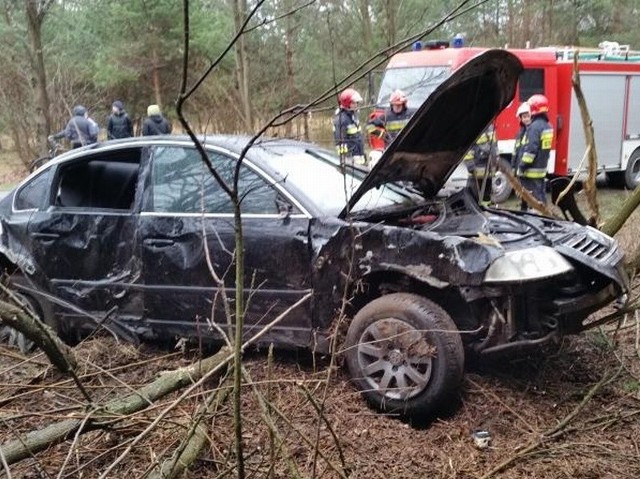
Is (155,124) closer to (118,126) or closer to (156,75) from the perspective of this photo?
(118,126)

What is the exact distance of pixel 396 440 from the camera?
340cm

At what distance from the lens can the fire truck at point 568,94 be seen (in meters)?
10.7

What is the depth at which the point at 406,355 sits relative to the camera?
3539 millimetres

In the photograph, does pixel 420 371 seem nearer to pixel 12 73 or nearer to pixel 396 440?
pixel 396 440

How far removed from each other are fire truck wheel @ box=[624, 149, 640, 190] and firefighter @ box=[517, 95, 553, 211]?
5320 mm

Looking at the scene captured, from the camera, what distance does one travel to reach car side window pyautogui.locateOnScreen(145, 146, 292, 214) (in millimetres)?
4066

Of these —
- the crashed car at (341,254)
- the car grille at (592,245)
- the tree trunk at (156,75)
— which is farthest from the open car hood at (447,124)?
the tree trunk at (156,75)

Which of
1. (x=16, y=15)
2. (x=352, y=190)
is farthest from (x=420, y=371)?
(x=16, y=15)

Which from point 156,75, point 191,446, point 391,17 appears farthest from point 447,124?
point 156,75

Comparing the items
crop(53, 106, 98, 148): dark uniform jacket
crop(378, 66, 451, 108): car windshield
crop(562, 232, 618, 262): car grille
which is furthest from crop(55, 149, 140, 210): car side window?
crop(53, 106, 98, 148): dark uniform jacket

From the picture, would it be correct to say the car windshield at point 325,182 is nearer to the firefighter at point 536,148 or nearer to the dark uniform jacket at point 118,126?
the firefighter at point 536,148

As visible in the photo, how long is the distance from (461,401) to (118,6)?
66.1ft

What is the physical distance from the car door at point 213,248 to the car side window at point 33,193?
1.07 m

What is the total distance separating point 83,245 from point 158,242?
2.27ft
